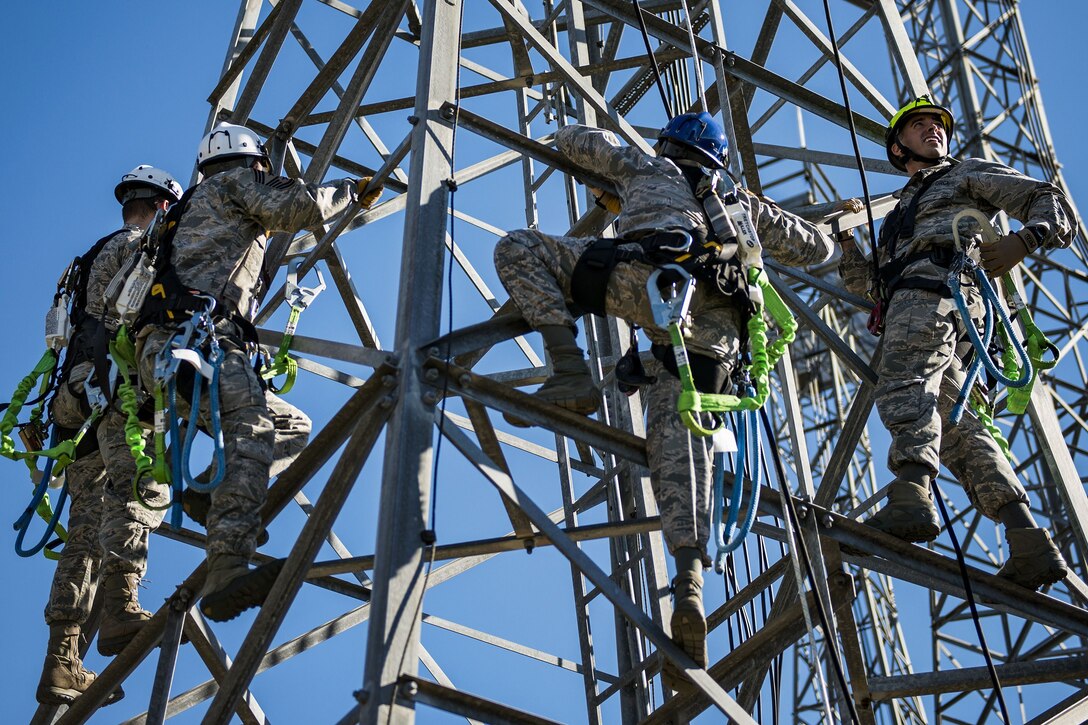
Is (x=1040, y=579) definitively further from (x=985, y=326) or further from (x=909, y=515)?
(x=985, y=326)

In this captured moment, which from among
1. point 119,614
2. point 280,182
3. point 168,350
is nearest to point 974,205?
point 280,182

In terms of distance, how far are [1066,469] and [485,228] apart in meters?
5.12

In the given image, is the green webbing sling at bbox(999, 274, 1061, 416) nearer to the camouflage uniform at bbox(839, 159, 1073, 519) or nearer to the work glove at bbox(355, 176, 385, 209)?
the camouflage uniform at bbox(839, 159, 1073, 519)

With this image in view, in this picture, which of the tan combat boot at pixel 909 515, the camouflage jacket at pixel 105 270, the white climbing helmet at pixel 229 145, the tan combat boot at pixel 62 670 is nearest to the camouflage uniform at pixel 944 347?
the tan combat boot at pixel 909 515

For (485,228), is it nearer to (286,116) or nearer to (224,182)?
(286,116)

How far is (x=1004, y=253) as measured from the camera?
8.51m

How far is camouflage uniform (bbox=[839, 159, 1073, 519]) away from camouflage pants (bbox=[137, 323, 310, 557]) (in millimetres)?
3353

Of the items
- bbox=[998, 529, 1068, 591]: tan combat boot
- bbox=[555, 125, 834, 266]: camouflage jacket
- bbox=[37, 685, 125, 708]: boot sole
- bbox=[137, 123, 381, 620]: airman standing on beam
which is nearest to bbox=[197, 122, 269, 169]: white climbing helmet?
bbox=[137, 123, 381, 620]: airman standing on beam

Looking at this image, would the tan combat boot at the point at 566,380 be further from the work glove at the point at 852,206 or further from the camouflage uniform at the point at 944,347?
the work glove at the point at 852,206

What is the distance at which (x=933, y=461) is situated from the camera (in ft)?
26.6

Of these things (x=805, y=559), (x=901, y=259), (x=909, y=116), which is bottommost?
(x=805, y=559)

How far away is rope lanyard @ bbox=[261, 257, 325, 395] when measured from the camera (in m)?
8.51

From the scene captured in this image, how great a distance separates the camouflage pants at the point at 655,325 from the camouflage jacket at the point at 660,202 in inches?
13.4

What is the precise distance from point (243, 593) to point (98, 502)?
3069 mm
